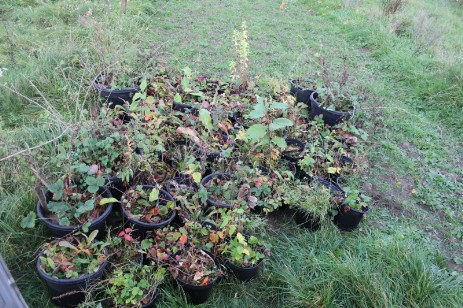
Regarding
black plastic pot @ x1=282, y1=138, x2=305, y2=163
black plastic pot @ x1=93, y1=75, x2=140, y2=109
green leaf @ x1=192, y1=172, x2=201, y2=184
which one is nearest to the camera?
green leaf @ x1=192, y1=172, x2=201, y2=184

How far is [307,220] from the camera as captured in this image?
3.05m

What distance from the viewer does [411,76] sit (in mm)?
5621

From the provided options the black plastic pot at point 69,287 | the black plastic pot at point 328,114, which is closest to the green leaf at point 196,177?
the black plastic pot at point 69,287

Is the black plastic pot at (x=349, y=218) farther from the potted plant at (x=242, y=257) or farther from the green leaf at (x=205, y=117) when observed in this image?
the green leaf at (x=205, y=117)

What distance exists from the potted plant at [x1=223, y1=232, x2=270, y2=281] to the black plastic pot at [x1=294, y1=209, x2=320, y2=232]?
580 mm

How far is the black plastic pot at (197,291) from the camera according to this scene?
2355mm

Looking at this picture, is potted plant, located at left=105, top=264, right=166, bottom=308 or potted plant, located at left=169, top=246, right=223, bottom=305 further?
potted plant, located at left=169, top=246, right=223, bottom=305

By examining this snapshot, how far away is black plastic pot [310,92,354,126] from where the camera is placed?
4.10 metres

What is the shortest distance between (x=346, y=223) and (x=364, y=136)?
4.03 ft

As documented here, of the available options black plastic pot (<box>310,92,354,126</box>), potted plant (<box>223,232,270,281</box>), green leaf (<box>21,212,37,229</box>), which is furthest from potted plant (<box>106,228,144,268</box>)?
black plastic pot (<box>310,92,354,126</box>)

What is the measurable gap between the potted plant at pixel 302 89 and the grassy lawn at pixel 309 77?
27 centimetres

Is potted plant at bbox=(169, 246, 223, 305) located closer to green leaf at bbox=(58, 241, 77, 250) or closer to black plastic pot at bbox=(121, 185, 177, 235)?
black plastic pot at bbox=(121, 185, 177, 235)

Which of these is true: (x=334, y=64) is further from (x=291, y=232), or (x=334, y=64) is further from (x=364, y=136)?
(x=291, y=232)

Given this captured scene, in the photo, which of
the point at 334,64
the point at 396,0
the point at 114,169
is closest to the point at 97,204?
the point at 114,169
